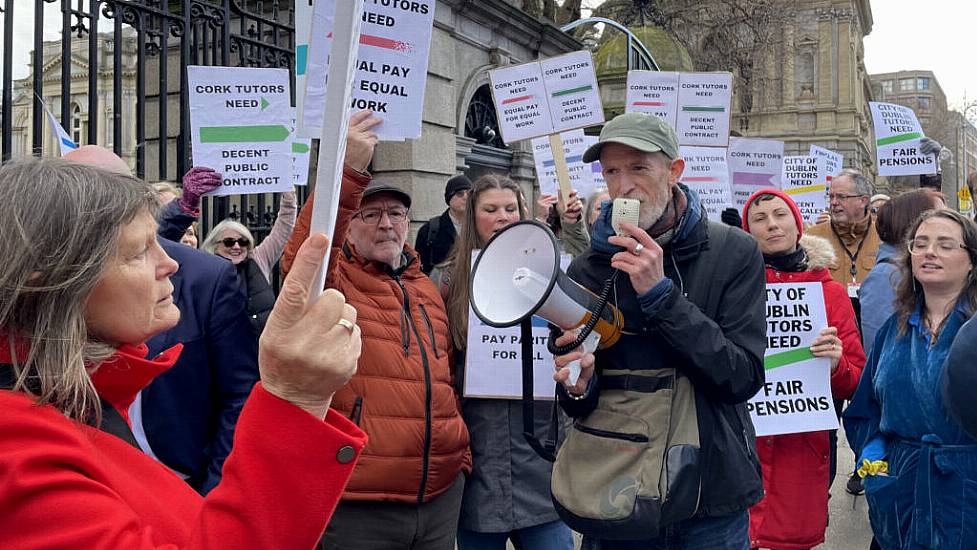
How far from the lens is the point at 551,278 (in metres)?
2.31

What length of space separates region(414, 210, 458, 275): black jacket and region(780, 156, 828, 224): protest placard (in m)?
4.41

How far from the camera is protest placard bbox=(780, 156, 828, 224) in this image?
8969 millimetres

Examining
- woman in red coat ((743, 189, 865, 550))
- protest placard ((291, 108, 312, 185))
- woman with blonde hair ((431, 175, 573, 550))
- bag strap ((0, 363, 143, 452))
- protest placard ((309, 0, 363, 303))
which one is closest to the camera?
protest placard ((309, 0, 363, 303))

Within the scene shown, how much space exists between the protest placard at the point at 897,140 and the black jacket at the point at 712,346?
23.8 ft

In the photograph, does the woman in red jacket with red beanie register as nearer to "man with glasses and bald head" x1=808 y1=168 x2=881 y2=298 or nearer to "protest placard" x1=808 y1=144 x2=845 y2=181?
"man with glasses and bald head" x1=808 y1=168 x2=881 y2=298

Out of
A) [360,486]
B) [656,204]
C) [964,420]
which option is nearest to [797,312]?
[656,204]

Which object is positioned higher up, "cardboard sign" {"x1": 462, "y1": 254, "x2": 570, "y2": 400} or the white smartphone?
the white smartphone

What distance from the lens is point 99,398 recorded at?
4.52 feet

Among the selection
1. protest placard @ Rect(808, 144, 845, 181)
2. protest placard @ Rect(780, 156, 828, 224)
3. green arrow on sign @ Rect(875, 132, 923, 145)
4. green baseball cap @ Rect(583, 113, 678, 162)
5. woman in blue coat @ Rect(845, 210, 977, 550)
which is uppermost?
green arrow on sign @ Rect(875, 132, 923, 145)

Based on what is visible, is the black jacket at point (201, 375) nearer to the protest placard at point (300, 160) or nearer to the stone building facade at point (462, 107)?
the protest placard at point (300, 160)

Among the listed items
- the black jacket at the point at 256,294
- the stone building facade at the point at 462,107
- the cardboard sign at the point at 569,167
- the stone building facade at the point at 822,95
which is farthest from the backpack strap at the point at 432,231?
the stone building facade at the point at 822,95

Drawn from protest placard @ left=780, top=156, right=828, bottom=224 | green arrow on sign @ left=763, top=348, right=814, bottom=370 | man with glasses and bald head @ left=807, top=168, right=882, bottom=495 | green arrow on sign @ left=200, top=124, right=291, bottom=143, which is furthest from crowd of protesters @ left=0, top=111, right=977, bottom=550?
protest placard @ left=780, top=156, right=828, bottom=224

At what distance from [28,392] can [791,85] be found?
154ft

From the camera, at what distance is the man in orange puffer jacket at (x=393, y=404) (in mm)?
3016
